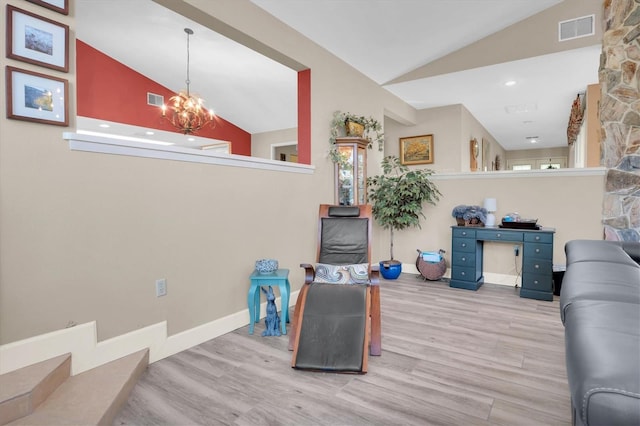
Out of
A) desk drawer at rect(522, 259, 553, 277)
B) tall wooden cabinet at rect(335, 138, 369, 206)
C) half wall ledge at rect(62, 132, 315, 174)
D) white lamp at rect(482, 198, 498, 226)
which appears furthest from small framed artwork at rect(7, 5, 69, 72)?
desk drawer at rect(522, 259, 553, 277)

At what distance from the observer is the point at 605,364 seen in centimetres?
69

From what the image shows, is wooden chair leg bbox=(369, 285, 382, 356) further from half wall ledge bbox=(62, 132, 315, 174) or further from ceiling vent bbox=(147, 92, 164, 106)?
ceiling vent bbox=(147, 92, 164, 106)

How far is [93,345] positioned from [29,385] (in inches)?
17.0

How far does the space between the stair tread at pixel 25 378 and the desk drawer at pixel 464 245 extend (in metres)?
3.87

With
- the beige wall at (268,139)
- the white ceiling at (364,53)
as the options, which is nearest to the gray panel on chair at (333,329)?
the white ceiling at (364,53)

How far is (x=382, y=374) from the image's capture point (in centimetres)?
218

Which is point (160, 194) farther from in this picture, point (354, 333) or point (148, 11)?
point (148, 11)

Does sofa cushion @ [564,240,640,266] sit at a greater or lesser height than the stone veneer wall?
lesser

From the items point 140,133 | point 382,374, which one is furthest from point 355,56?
point 140,133

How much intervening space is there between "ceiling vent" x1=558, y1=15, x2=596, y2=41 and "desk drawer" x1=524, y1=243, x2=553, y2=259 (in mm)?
2458

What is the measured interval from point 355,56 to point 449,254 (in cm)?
285

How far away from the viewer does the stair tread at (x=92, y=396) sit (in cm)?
162

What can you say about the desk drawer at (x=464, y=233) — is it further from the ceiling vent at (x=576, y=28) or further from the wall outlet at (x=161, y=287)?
the wall outlet at (x=161, y=287)

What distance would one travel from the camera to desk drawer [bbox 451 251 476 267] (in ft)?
13.6
